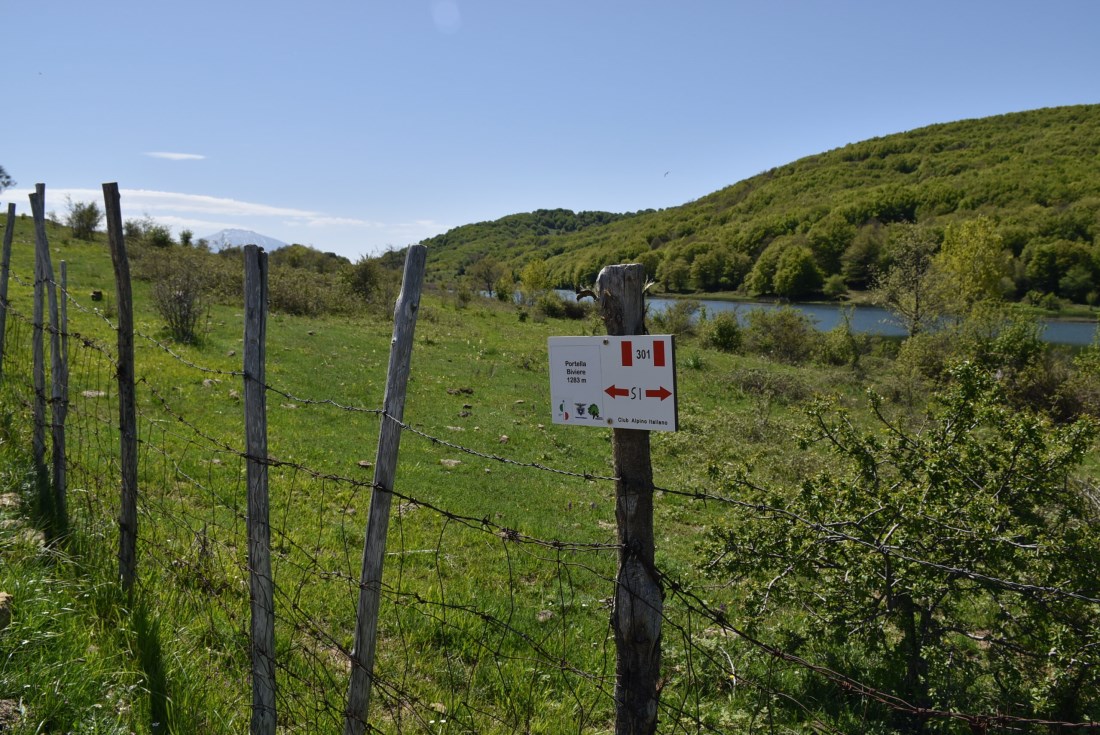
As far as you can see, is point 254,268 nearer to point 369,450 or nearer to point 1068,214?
point 369,450

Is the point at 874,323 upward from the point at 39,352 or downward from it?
upward

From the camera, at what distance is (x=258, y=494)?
2.80 meters

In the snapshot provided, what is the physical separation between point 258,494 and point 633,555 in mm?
1744

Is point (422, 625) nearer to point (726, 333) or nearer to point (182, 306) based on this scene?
point (182, 306)

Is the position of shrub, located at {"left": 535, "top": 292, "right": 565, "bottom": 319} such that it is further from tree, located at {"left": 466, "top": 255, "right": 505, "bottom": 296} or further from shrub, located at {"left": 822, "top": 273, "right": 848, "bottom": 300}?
shrub, located at {"left": 822, "top": 273, "right": 848, "bottom": 300}

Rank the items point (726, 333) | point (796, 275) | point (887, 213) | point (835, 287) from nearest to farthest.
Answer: point (726, 333) < point (796, 275) < point (835, 287) < point (887, 213)

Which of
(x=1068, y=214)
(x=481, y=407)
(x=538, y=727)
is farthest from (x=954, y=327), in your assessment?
(x=1068, y=214)

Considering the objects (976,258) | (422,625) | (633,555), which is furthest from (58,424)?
(976,258)

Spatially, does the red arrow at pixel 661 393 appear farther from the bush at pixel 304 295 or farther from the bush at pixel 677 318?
the bush at pixel 677 318

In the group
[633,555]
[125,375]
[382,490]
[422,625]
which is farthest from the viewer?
[422,625]

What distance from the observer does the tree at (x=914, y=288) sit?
32.8m

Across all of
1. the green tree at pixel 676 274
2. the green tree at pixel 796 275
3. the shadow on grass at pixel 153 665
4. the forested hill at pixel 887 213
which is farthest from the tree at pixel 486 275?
the shadow on grass at pixel 153 665

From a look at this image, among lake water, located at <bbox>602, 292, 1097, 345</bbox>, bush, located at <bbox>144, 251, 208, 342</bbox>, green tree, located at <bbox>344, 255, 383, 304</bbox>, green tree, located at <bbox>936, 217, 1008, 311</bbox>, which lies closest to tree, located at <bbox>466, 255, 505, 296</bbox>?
lake water, located at <bbox>602, 292, 1097, 345</bbox>

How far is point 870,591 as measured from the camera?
4672mm
